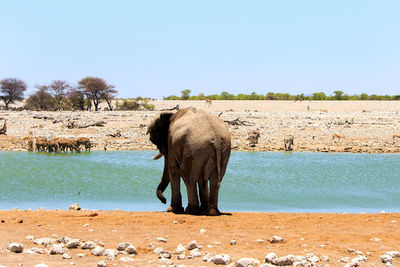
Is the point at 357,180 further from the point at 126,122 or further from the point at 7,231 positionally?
the point at 126,122

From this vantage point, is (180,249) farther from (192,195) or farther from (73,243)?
(192,195)

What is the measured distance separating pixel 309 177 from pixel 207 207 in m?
9.26

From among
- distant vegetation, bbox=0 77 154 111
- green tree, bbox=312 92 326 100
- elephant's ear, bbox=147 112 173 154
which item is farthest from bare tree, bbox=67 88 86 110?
elephant's ear, bbox=147 112 173 154

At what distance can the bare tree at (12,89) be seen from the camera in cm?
6450

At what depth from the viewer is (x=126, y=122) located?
34312mm

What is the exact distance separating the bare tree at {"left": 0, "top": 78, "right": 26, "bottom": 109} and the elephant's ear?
57.9m

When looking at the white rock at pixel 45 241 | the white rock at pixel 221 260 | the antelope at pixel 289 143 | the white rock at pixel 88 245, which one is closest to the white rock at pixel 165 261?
the white rock at pixel 221 260

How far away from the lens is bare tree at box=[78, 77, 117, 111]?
56219 mm

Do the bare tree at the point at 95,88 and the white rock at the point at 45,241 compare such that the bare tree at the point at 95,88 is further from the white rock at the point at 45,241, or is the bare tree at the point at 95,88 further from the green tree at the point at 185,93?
the white rock at the point at 45,241

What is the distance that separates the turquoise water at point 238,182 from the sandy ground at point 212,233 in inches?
139

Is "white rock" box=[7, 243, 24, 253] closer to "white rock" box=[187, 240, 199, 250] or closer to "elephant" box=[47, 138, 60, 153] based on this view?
"white rock" box=[187, 240, 199, 250]

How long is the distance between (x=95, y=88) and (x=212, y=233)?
165 feet

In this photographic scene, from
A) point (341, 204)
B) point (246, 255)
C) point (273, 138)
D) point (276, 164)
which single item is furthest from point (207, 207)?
point (273, 138)

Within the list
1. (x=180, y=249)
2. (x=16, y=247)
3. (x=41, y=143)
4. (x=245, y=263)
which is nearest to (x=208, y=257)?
(x=180, y=249)
